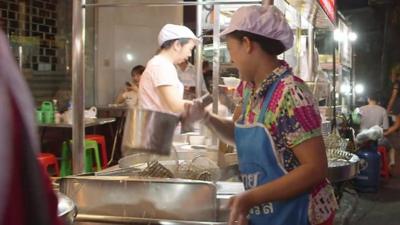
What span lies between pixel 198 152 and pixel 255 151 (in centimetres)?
178

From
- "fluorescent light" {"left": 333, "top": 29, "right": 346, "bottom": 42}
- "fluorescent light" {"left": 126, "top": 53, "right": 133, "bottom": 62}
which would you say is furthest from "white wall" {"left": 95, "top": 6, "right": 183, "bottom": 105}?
"fluorescent light" {"left": 333, "top": 29, "right": 346, "bottom": 42}

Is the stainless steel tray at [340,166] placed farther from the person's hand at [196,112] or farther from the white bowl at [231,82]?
the person's hand at [196,112]

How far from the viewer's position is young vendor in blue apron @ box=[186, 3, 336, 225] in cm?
168

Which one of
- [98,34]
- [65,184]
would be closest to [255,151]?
[65,184]

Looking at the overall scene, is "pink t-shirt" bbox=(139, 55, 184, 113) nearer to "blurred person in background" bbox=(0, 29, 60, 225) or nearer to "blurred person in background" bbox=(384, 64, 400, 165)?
"blurred person in background" bbox=(0, 29, 60, 225)

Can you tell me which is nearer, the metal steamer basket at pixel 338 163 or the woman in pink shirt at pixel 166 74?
the woman in pink shirt at pixel 166 74

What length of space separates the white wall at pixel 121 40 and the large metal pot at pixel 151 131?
6.16 metres

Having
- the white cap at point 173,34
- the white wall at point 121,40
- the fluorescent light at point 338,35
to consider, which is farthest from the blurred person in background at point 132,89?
the white cap at point 173,34

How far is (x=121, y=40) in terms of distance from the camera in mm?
8609

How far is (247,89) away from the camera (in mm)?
1984

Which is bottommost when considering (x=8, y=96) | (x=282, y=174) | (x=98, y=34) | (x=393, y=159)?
(x=393, y=159)

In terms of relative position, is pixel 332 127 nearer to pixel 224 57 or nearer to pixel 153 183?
pixel 224 57

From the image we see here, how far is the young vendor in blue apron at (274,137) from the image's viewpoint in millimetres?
1677

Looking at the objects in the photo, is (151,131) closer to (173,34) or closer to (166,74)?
(166,74)
